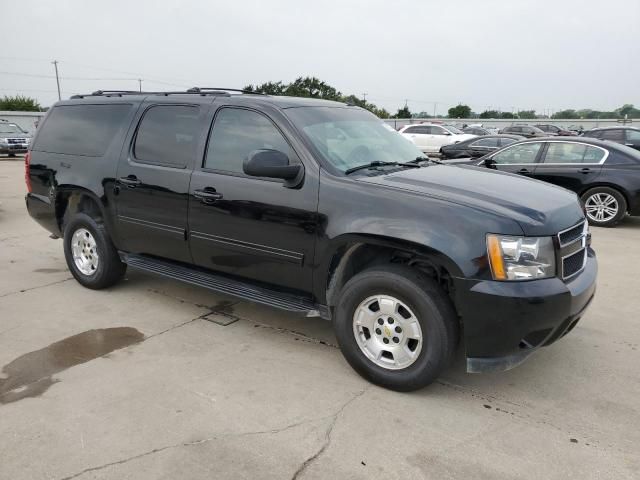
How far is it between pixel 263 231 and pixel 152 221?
1.28m

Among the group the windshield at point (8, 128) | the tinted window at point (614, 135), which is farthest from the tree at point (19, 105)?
the tinted window at point (614, 135)

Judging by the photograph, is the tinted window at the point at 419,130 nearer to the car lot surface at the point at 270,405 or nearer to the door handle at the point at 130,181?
the car lot surface at the point at 270,405

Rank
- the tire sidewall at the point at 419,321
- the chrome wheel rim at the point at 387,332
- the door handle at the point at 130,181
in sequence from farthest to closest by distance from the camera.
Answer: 1. the door handle at the point at 130,181
2. the chrome wheel rim at the point at 387,332
3. the tire sidewall at the point at 419,321

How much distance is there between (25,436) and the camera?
9.51 ft

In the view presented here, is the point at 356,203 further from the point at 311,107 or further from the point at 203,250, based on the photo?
the point at 203,250

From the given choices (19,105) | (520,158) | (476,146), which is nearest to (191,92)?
(520,158)

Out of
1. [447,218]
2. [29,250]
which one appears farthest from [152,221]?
[29,250]

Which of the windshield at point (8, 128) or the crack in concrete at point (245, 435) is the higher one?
the windshield at point (8, 128)

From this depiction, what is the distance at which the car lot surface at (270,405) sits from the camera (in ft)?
8.86

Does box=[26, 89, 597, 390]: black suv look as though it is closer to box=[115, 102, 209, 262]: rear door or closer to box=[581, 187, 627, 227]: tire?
box=[115, 102, 209, 262]: rear door

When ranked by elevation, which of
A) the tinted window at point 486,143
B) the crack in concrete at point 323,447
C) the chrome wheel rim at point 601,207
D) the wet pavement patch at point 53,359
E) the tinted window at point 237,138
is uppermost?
the tinted window at point 237,138

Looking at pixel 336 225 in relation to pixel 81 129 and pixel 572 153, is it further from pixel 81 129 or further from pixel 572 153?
pixel 572 153

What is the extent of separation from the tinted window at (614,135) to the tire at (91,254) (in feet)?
50.8

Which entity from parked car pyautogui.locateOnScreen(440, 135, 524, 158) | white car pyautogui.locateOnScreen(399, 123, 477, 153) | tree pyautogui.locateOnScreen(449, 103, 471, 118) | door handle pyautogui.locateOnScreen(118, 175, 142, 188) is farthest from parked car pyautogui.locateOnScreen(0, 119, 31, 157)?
tree pyautogui.locateOnScreen(449, 103, 471, 118)
